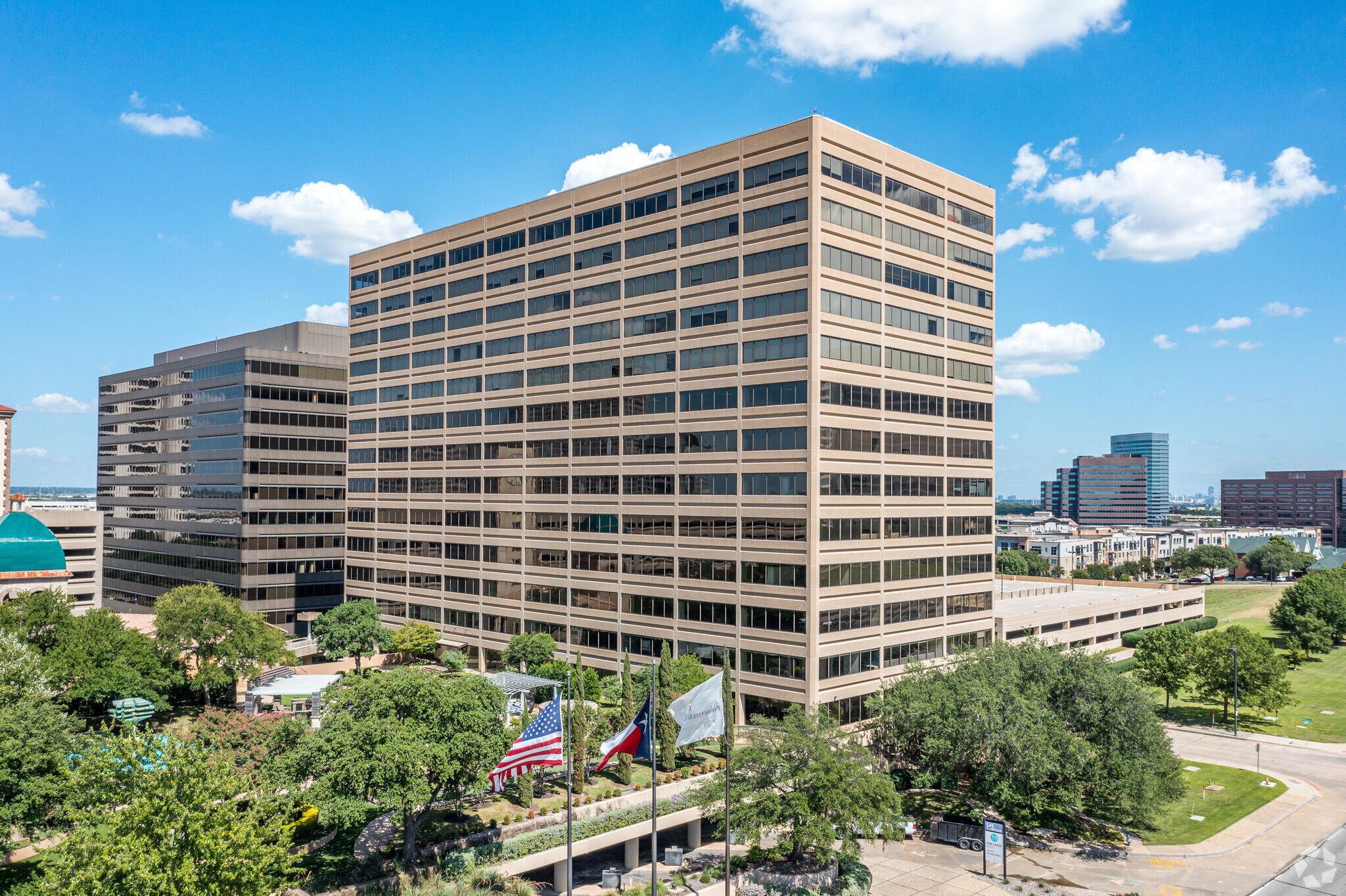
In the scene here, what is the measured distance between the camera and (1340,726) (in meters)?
79.2

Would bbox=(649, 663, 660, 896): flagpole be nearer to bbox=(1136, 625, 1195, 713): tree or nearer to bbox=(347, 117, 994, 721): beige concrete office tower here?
bbox=(347, 117, 994, 721): beige concrete office tower

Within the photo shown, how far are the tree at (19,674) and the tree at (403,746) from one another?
60.5 ft

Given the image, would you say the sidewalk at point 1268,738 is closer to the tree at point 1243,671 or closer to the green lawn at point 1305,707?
the green lawn at point 1305,707

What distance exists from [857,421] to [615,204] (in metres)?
28.2

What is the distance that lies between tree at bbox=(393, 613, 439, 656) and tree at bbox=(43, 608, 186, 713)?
22.1 meters

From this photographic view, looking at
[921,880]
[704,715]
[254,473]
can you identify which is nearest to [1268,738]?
[921,880]

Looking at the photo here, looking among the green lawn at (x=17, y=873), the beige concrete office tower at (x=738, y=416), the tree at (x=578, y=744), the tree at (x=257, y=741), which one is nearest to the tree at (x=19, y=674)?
the green lawn at (x=17, y=873)

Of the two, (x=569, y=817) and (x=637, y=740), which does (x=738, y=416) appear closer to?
(x=637, y=740)

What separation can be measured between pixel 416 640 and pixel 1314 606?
117399 mm

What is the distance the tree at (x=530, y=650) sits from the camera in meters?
73.7

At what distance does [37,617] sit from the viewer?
61.4 m

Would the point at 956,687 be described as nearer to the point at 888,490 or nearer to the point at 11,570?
the point at 888,490

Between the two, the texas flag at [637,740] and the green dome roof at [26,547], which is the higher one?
the green dome roof at [26,547]

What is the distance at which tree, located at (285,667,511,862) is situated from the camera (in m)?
35.8
